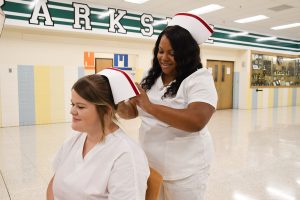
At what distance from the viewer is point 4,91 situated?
6.10m

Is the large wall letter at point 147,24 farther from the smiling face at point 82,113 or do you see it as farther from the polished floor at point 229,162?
the smiling face at point 82,113

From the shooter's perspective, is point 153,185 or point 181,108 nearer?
point 153,185

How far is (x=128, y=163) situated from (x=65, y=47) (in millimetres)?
6274

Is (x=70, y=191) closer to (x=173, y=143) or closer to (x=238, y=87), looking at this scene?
(x=173, y=143)

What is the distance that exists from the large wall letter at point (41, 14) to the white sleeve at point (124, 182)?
19.0 feet

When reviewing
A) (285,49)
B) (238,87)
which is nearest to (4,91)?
(238,87)

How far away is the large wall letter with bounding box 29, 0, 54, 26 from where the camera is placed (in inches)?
231

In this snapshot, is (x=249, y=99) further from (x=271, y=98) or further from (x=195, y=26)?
(x=195, y=26)

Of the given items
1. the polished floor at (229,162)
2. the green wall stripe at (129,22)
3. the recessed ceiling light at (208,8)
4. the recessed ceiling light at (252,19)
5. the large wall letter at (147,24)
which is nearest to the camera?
the polished floor at (229,162)

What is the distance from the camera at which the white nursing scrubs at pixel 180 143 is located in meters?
1.18

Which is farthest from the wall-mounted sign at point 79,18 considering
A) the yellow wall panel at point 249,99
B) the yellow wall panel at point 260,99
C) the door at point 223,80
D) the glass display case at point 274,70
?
the yellow wall panel at point 260,99

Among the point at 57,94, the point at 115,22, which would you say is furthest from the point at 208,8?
the point at 57,94

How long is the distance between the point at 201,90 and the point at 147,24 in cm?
679

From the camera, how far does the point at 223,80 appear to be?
979 centimetres
